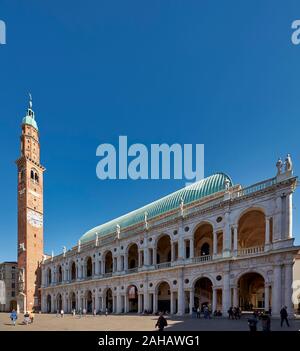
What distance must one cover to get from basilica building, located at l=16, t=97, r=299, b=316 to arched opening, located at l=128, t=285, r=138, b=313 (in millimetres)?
139

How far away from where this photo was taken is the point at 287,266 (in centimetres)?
2336

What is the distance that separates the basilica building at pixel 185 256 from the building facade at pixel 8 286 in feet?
66.4

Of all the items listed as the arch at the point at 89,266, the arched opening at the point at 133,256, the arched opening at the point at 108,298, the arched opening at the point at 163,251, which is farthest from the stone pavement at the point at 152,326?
the arch at the point at 89,266

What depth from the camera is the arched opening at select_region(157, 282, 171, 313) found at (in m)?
38.0

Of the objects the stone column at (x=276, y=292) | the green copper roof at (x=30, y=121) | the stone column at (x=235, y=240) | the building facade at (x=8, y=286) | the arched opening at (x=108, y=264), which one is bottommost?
the building facade at (x=8, y=286)

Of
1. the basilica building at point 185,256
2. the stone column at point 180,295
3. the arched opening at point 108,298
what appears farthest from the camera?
the arched opening at point 108,298

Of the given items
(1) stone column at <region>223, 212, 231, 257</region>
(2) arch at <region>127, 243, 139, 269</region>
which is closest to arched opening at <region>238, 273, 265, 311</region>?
(1) stone column at <region>223, 212, 231, 257</region>

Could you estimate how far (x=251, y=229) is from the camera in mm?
34094

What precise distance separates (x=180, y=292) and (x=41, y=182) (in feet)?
156

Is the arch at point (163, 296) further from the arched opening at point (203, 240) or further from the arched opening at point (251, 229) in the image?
the arched opening at point (251, 229)

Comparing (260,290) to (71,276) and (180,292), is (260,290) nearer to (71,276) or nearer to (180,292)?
(180,292)

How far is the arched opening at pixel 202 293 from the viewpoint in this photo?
3328 centimetres
